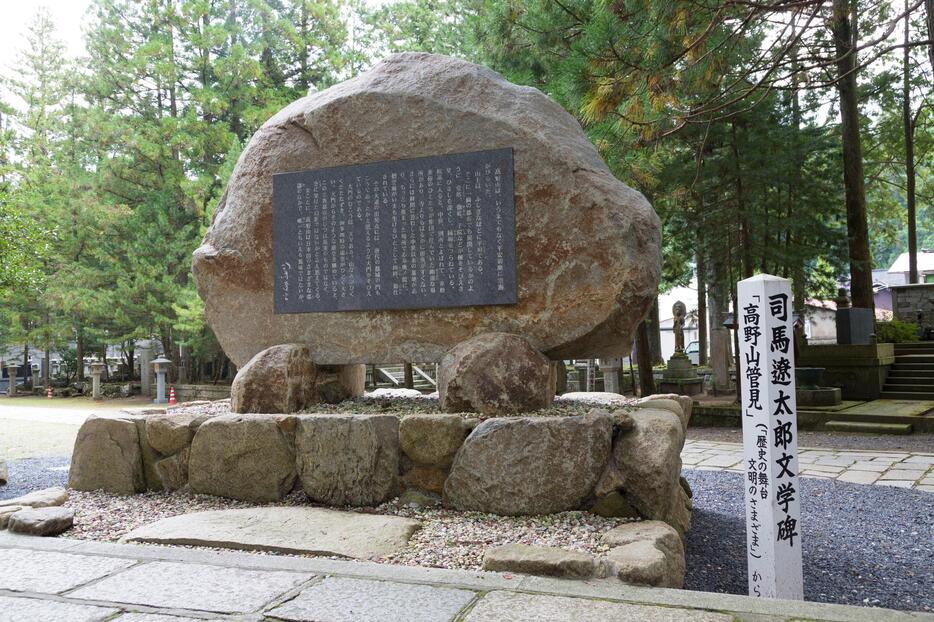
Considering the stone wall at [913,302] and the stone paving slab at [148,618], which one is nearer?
the stone paving slab at [148,618]

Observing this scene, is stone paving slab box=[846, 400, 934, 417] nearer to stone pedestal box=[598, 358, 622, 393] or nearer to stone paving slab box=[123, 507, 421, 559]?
stone pedestal box=[598, 358, 622, 393]

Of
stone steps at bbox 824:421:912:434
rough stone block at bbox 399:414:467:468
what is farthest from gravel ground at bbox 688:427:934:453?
rough stone block at bbox 399:414:467:468

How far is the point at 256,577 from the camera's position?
116 inches

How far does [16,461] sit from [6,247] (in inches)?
99.8

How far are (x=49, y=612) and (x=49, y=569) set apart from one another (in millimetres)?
651

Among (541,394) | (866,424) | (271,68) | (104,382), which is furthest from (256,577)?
(104,382)

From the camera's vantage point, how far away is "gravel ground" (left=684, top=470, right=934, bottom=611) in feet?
12.0

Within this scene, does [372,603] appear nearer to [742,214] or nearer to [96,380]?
[742,214]

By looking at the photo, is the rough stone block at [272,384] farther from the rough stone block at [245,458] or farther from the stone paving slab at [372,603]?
the stone paving slab at [372,603]

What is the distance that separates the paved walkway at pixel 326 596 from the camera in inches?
97.0

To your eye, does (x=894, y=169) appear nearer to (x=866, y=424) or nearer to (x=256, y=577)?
(x=866, y=424)

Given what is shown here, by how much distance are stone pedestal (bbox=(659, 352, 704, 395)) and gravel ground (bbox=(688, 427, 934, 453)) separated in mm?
4090

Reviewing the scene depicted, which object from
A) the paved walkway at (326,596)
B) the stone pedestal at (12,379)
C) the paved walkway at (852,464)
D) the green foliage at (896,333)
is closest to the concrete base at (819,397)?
the paved walkway at (852,464)

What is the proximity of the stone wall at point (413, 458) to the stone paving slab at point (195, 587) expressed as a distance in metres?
1.24
